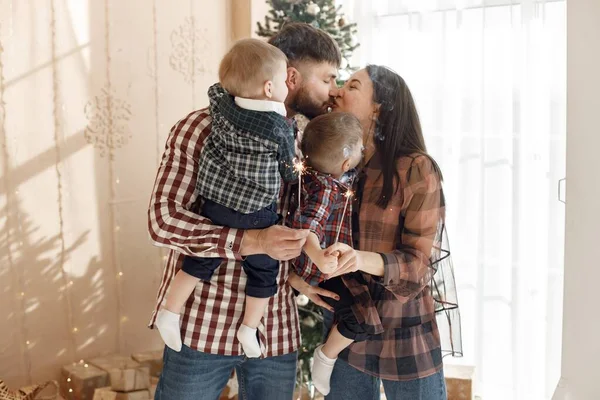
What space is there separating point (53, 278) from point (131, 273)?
45cm

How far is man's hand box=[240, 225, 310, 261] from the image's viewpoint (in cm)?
163

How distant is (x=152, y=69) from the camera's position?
3590 mm

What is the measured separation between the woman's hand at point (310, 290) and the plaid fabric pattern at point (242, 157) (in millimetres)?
273

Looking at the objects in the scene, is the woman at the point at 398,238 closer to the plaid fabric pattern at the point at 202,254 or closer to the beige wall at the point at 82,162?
the plaid fabric pattern at the point at 202,254

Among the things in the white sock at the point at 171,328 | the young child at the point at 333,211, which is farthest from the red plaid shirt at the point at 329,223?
the white sock at the point at 171,328

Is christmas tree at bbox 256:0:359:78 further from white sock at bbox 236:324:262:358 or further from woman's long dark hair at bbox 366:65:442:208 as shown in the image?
white sock at bbox 236:324:262:358

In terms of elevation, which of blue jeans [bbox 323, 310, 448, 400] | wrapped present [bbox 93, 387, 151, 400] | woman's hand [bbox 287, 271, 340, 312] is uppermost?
woman's hand [bbox 287, 271, 340, 312]

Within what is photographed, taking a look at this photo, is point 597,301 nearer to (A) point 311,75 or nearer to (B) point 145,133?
(A) point 311,75

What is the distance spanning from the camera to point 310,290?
1.85 metres

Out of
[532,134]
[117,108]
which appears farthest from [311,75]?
[117,108]

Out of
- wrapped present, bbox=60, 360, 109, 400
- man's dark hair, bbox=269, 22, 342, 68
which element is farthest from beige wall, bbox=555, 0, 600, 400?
wrapped present, bbox=60, 360, 109, 400

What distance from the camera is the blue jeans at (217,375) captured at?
5.80 feet

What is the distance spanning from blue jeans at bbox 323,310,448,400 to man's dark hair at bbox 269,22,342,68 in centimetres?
74

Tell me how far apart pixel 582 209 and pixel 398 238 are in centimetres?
82
